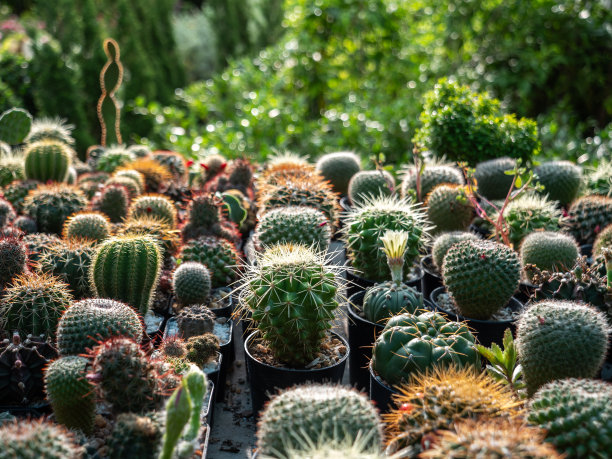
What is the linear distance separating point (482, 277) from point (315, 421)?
152 centimetres

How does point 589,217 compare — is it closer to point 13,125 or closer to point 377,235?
point 377,235

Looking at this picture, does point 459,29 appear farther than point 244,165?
Yes

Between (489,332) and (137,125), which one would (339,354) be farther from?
(137,125)

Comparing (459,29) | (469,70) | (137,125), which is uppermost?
(459,29)

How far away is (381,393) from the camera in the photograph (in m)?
2.33

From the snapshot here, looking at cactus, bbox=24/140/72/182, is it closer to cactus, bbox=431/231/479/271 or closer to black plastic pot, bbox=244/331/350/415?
black plastic pot, bbox=244/331/350/415

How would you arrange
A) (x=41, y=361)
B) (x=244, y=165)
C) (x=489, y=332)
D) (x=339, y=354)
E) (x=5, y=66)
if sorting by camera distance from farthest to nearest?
(x=5, y=66)
(x=244, y=165)
(x=489, y=332)
(x=339, y=354)
(x=41, y=361)

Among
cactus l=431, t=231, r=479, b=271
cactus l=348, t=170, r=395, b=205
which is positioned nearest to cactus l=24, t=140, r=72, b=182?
cactus l=348, t=170, r=395, b=205

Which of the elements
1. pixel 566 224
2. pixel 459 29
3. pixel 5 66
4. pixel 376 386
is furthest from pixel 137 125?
pixel 376 386

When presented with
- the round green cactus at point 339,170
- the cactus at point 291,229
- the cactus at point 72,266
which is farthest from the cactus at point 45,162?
the round green cactus at point 339,170

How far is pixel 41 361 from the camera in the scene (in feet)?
7.81

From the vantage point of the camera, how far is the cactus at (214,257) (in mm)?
3346

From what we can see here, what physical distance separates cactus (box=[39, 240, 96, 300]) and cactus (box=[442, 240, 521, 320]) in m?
1.96

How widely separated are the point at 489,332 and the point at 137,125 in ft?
28.6
